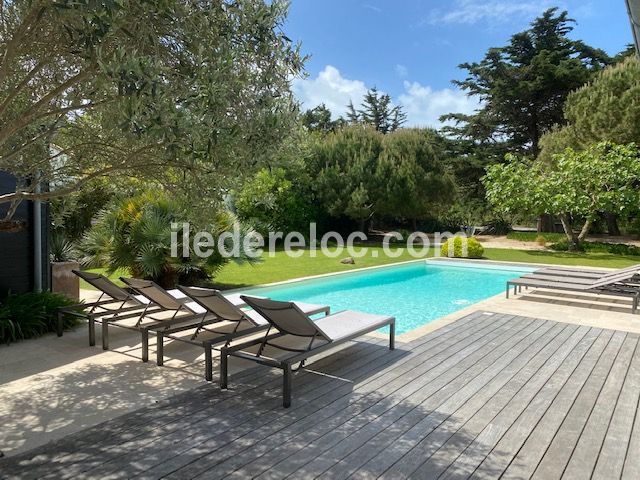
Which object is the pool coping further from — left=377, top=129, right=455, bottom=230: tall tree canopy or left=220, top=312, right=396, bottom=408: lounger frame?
left=377, top=129, right=455, bottom=230: tall tree canopy

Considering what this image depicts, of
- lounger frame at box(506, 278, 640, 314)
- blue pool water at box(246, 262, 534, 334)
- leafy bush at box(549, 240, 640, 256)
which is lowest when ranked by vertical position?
blue pool water at box(246, 262, 534, 334)

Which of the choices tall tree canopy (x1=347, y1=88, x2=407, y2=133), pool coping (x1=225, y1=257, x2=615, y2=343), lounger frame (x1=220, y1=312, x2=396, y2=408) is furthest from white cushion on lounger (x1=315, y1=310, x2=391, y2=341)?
tall tree canopy (x1=347, y1=88, x2=407, y2=133)

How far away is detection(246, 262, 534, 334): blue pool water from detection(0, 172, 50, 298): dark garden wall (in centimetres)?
509

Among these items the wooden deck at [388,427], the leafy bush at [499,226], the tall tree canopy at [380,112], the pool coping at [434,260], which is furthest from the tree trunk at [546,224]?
the wooden deck at [388,427]

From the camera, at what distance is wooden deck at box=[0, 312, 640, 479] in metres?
3.10

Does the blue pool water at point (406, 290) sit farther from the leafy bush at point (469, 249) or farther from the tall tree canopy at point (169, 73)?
the tall tree canopy at point (169, 73)

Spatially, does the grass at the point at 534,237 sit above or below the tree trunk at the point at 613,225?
below

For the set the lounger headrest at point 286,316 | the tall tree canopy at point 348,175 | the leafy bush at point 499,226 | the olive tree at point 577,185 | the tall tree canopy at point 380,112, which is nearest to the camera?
the lounger headrest at point 286,316

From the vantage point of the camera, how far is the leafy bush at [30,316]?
607 cm

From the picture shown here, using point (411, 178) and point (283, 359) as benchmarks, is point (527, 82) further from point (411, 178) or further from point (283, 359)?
point (283, 359)

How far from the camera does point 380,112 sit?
4944 centimetres

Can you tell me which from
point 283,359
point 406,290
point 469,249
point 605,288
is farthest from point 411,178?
point 283,359

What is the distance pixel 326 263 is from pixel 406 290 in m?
5.07

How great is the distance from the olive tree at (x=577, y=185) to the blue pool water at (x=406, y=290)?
16.8ft
